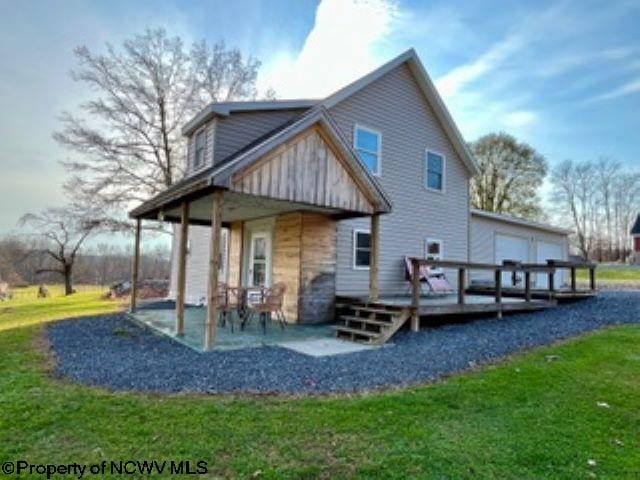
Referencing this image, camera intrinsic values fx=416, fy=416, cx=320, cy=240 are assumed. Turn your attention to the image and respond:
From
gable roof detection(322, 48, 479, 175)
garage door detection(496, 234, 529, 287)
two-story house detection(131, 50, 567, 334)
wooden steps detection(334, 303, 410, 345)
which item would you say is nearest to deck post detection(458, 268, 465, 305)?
wooden steps detection(334, 303, 410, 345)

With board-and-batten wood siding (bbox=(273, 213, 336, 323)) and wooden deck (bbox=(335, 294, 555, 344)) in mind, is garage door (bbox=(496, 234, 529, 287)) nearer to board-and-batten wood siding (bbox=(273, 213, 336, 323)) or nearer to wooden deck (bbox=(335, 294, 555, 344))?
wooden deck (bbox=(335, 294, 555, 344))

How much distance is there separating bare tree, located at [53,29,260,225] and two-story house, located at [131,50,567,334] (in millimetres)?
7679

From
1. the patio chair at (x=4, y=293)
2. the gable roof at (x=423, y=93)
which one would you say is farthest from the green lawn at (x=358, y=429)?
the patio chair at (x=4, y=293)

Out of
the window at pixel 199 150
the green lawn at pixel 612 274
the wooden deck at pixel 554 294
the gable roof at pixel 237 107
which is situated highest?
the gable roof at pixel 237 107

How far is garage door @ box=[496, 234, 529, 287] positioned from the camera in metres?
16.3

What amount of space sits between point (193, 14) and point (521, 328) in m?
12.6

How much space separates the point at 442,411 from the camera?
4332 mm

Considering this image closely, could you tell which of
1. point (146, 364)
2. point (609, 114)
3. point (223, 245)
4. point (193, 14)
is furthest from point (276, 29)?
point (609, 114)

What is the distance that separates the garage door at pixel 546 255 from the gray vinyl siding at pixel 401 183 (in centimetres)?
607

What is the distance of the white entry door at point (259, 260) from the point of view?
11.3m

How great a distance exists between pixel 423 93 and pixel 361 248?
5.57 meters

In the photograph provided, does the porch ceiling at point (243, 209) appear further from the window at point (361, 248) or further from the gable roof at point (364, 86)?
the gable roof at point (364, 86)

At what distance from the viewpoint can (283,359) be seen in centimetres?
636

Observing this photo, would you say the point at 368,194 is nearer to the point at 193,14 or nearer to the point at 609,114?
the point at 193,14
